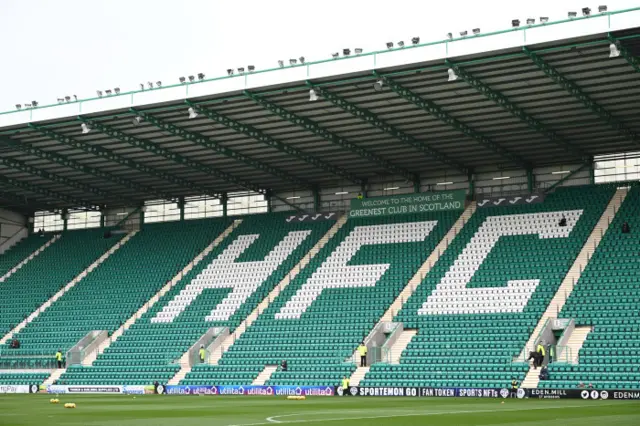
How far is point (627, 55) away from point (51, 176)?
121 ft

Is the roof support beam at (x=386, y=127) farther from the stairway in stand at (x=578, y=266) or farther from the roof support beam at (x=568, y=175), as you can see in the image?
the stairway in stand at (x=578, y=266)

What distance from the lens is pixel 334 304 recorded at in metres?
52.3

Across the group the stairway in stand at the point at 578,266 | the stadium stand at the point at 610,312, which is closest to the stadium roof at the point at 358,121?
the stairway in stand at the point at 578,266

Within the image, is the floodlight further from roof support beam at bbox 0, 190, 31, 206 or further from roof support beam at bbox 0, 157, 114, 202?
roof support beam at bbox 0, 190, 31, 206

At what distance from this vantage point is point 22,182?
65.0 metres

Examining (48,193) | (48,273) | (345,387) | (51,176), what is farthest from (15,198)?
(345,387)

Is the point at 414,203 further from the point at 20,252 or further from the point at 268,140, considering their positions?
the point at 20,252

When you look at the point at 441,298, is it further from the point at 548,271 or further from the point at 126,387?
the point at 126,387

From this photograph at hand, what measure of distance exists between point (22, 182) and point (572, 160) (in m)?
33.7

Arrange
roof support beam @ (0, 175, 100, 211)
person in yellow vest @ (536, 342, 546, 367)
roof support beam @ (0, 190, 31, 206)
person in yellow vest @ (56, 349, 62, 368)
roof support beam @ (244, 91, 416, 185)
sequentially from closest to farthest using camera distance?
person in yellow vest @ (536, 342, 546, 367) < roof support beam @ (244, 91, 416, 185) < person in yellow vest @ (56, 349, 62, 368) < roof support beam @ (0, 175, 100, 211) < roof support beam @ (0, 190, 31, 206)

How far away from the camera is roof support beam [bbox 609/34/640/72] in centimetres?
3843

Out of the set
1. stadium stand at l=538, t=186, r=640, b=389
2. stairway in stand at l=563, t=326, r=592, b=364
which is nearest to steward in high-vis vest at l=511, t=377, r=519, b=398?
stadium stand at l=538, t=186, r=640, b=389

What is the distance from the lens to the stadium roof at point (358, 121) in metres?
41.6

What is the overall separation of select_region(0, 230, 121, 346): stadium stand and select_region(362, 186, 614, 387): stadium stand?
81.9 feet
